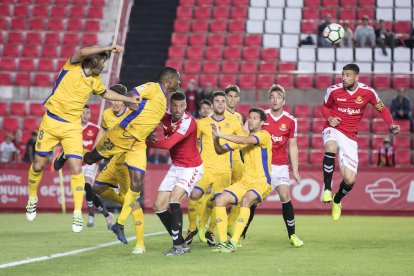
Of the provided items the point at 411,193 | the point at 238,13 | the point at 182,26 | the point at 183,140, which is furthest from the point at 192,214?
the point at 238,13

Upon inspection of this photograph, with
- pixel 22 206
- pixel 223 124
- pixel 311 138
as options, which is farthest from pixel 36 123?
pixel 223 124

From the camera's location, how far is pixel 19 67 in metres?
28.3

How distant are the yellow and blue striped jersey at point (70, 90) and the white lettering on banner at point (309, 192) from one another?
35.1ft

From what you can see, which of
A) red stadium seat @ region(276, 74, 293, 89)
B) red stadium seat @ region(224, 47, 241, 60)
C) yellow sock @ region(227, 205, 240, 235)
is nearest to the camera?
yellow sock @ region(227, 205, 240, 235)

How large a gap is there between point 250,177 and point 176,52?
663 inches

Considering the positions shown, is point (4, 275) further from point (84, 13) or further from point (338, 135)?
point (84, 13)

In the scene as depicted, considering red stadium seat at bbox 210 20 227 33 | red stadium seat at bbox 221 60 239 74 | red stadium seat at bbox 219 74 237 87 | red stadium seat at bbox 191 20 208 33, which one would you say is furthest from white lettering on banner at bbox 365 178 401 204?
red stadium seat at bbox 191 20 208 33

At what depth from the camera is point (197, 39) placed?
28500mm

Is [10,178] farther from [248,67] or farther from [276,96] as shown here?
[276,96]

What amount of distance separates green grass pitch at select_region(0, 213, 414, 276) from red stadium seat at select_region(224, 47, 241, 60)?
11.3m

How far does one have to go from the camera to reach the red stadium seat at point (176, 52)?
27938 mm

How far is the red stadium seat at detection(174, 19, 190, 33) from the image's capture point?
95.0 ft

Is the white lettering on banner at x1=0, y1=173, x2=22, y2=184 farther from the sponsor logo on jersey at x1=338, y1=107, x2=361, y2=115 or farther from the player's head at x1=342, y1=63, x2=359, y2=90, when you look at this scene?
the player's head at x1=342, y1=63, x2=359, y2=90

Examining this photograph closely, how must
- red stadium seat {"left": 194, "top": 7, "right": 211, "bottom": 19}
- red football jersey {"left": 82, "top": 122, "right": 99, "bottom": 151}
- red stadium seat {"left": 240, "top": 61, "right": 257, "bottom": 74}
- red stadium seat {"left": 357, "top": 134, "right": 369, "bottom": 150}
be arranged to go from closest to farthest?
red football jersey {"left": 82, "top": 122, "right": 99, "bottom": 151} → red stadium seat {"left": 357, "top": 134, "right": 369, "bottom": 150} → red stadium seat {"left": 240, "top": 61, "right": 257, "bottom": 74} → red stadium seat {"left": 194, "top": 7, "right": 211, "bottom": 19}
